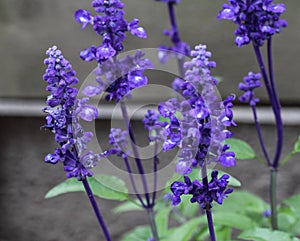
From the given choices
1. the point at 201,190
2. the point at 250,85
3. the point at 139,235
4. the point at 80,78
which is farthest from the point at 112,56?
the point at 80,78

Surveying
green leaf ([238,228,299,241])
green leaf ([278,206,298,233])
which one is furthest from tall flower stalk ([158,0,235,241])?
green leaf ([278,206,298,233])

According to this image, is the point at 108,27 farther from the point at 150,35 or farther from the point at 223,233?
the point at 150,35

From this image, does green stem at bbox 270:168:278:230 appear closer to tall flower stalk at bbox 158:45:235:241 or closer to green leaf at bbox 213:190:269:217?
green leaf at bbox 213:190:269:217

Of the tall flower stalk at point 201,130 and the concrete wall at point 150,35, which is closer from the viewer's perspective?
the tall flower stalk at point 201,130

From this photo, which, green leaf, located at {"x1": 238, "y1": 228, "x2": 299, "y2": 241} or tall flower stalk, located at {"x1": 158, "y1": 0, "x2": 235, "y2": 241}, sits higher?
tall flower stalk, located at {"x1": 158, "y1": 0, "x2": 235, "y2": 241}

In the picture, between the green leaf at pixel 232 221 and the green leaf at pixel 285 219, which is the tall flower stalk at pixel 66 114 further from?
the green leaf at pixel 285 219

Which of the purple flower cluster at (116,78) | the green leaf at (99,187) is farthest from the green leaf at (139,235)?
the purple flower cluster at (116,78)
